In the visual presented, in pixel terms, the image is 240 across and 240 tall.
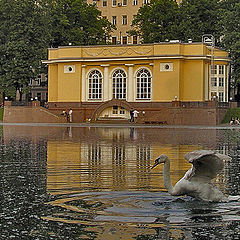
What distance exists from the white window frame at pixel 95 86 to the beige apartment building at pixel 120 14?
44.8 meters

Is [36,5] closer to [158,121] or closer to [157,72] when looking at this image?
[157,72]

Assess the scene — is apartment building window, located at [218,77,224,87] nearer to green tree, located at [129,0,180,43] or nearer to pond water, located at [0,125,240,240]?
green tree, located at [129,0,180,43]

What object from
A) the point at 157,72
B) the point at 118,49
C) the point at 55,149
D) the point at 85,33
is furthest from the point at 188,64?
the point at 55,149

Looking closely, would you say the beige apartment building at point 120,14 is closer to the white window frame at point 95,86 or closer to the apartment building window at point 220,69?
the white window frame at point 95,86

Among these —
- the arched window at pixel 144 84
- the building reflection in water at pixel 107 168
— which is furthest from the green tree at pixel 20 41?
the building reflection in water at pixel 107 168

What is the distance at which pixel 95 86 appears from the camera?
7469 cm

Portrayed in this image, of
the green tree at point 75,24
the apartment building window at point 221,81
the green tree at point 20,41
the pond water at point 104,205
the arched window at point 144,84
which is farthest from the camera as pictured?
the green tree at point 75,24

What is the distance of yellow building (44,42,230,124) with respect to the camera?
2758 inches

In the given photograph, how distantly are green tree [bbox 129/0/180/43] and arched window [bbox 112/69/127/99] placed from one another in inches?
430

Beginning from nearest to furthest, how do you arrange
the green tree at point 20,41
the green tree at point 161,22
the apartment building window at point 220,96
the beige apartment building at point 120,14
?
the apartment building window at point 220,96, the green tree at point 20,41, the green tree at point 161,22, the beige apartment building at point 120,14

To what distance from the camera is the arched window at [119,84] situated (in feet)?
241

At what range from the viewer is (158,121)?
66250 millimetres

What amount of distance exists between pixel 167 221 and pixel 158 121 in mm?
56606

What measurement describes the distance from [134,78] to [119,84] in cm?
192
